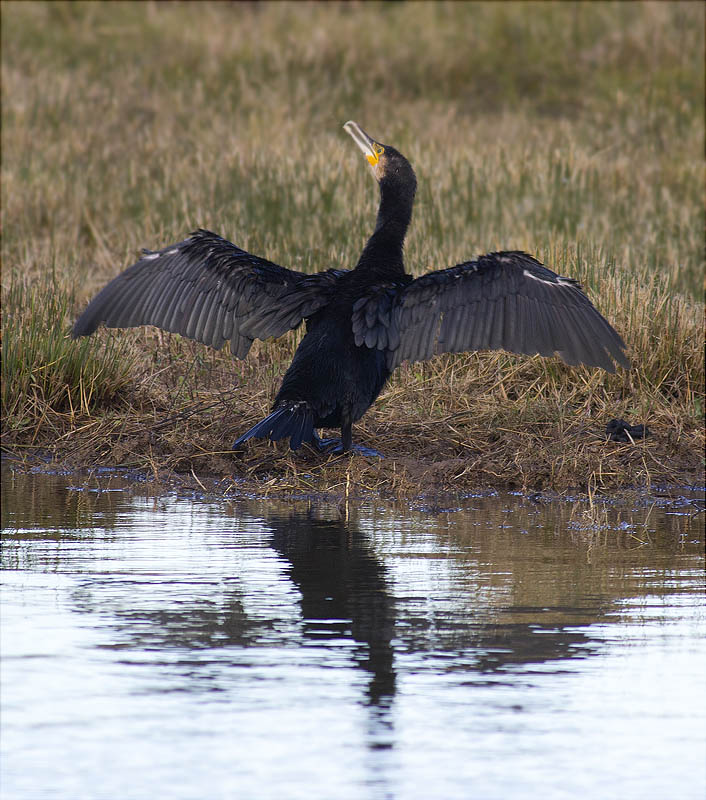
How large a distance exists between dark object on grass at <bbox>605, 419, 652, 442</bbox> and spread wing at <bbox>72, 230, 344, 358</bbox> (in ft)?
6.60

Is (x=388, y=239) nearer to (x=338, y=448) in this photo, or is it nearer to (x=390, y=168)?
(x=390, y=168)

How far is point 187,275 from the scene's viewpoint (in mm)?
8352

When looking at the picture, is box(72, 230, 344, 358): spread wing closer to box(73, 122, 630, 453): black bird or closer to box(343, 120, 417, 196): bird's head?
box(73, 122, 630, 453): black bird

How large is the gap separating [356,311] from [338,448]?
1031mm

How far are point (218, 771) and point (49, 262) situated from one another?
987 centimetres

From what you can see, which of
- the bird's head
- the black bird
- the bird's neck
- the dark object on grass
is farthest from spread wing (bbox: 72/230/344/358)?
the dark object on grass

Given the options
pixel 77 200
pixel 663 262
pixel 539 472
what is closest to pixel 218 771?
pixel 539 472

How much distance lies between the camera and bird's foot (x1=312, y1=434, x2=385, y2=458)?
8.39 metres

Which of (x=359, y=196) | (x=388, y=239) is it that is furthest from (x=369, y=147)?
(x=359, y=196)

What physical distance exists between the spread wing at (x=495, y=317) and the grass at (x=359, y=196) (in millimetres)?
887

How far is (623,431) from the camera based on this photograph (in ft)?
29.0

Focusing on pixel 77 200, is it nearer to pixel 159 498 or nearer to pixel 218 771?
pixel 159 498

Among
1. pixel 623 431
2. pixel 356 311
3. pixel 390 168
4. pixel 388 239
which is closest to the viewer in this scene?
pixel 356 311

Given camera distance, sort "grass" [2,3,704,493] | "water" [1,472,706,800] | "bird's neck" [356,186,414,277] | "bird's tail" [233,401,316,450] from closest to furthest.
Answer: "water" [1,472,706,800]
"bird's tail" [233,401,316,450]
"bird's neck" [356,186,414,277]
"grass" [2,3,704,493]
